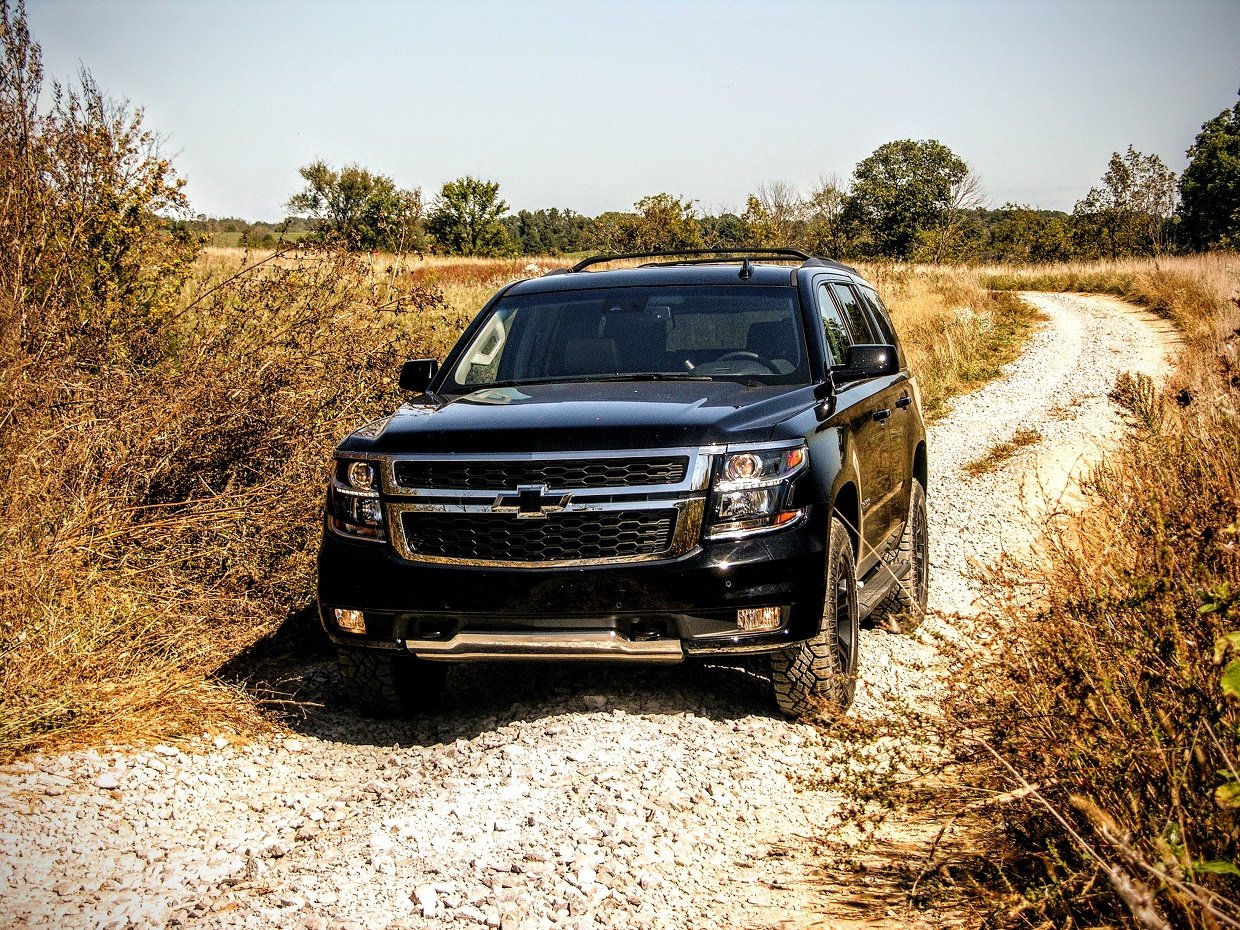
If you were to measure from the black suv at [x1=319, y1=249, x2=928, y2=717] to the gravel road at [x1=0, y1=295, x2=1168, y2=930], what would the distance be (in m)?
0.36

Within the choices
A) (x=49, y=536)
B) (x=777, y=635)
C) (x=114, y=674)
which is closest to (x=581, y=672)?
(x=777, y=635)

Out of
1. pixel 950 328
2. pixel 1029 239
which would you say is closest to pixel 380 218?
pixel 950 328

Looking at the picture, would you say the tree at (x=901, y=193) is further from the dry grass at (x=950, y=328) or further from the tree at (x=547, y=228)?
the dry grass at (x=950, y=328)

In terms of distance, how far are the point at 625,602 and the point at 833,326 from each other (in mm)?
2327

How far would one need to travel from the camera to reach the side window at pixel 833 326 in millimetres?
5859

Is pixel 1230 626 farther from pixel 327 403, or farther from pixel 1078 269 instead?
pixel 1078 269

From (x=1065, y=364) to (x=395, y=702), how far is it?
1859cm

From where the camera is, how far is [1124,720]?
10.5ft

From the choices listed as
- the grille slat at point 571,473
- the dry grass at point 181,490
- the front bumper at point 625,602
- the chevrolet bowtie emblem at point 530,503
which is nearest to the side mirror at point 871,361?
the front bumper at point 625,602

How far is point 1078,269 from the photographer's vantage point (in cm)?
4400

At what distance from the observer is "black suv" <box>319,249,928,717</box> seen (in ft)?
14.8

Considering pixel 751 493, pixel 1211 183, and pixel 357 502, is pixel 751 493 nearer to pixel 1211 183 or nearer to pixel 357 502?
pixel 357 502

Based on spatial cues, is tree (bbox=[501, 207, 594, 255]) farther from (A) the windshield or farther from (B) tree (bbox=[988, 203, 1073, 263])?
(A) the windshield

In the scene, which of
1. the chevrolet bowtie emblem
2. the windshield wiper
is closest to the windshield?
the windshield wiper
